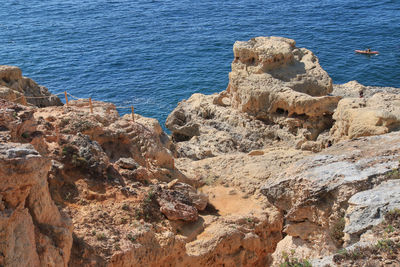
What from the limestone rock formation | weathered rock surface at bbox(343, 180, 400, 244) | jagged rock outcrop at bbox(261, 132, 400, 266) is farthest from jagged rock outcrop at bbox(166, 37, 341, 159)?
weathered rock surface at bbox(343, 180, 400, 244)

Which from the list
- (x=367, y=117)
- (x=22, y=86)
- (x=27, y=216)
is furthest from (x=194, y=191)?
(x=22, y=86)

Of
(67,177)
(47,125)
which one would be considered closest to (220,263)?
(67,177)

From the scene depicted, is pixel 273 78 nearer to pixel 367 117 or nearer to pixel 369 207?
pixel 367 117

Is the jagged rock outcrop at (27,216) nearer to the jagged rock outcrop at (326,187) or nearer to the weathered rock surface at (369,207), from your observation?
the jagged rock outcrop at (326,187)

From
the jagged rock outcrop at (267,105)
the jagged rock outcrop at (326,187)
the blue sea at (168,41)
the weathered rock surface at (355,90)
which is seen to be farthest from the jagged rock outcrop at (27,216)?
the blue sea at (168,41)

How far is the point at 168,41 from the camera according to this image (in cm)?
5672

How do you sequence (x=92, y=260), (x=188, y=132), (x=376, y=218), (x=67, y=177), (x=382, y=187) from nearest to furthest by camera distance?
(x=376, y=218) < (x=382, y=187) < (x=92, y=260) < (x=67, y=177) < (x=188, y=132)

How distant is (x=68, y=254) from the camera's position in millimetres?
11812

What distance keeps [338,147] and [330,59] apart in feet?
122

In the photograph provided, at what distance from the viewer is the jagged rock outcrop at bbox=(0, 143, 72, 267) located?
10109 mm

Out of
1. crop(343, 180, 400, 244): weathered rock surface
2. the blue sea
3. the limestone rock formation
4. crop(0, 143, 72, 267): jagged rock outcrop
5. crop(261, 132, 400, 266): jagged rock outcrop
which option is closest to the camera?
crop(343, 180, 400, 244): weathered rock surface

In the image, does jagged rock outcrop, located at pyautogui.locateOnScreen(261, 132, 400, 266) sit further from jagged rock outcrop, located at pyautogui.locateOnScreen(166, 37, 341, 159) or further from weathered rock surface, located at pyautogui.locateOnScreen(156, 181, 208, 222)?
jagged rock outcrop, located at pyautogui.locateOnScreen(166, 37, 341, 159)

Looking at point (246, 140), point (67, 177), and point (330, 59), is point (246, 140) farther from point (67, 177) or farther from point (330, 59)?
point (330, 59)

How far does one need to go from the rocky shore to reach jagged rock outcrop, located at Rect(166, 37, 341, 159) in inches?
5.4
